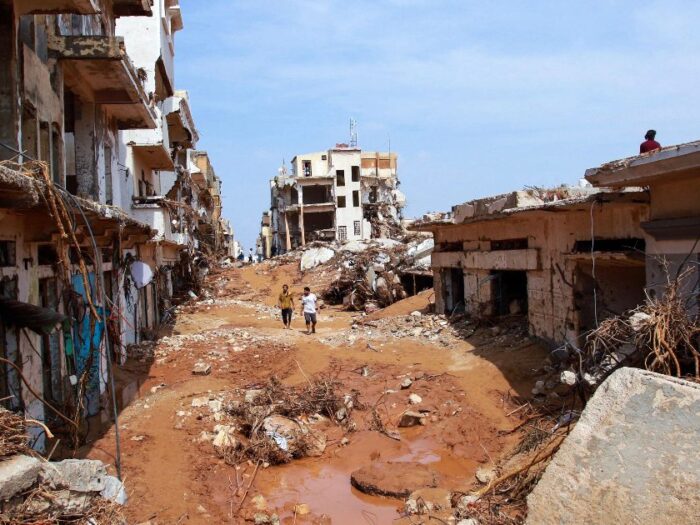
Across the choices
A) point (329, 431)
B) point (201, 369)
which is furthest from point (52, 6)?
point (201, 369)

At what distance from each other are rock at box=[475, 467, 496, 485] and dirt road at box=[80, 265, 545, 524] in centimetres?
16

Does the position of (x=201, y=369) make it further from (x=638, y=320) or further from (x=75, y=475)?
(x=638, y=320)

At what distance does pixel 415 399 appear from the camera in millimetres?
11008

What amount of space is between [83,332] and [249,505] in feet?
14.6

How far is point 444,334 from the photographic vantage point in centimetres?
1547

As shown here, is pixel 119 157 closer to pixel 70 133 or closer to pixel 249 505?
pixel 70 133

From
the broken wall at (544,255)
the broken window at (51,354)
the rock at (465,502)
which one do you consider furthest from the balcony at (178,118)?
the rock at (465,502)

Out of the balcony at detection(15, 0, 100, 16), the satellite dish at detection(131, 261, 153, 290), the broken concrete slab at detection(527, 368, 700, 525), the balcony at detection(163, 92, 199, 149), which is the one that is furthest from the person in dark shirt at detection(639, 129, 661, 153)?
the balcony at detection(163, 92, 199, 149)

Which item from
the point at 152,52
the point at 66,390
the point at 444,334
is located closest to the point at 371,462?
the point at 66,390

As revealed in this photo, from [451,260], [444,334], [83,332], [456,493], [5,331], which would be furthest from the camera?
[451,260]

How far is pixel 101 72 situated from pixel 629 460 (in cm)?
1021

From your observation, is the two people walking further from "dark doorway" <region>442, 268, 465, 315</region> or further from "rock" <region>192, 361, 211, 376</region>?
"rock" <region>192, 361, 211, 376</region>

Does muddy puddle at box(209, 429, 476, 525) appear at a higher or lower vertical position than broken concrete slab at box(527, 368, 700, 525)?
lower

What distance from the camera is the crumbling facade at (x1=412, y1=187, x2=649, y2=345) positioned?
949 cm
